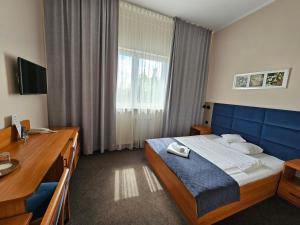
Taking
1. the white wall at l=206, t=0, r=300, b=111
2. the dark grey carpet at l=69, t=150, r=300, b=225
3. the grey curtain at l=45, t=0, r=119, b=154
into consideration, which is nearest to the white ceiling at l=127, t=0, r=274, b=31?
the white wall at l=206, t=0, r=300, b=111

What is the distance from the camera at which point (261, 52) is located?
7.98 ft

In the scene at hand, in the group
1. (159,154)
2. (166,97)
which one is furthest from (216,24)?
(159,154)

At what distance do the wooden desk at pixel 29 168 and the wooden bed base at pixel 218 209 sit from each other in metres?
1.29

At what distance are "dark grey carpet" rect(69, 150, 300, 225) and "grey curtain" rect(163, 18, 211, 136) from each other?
1618 mm

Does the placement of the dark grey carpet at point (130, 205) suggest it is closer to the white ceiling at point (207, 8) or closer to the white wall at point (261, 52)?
the white wall at point (261, 52)

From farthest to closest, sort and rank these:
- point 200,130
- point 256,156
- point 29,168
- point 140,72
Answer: point 200,130
point 140,72
point 256,156
point 29,168

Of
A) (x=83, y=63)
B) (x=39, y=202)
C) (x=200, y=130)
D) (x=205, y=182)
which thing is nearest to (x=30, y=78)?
(x=83, y=63)

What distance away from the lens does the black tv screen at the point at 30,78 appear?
1.54 m

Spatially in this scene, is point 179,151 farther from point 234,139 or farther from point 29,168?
point 29,168

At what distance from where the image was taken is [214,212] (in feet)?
4.45

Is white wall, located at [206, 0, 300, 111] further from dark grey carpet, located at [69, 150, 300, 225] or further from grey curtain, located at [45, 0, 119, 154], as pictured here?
grey curtain, located at [45, 0, 119, 154]

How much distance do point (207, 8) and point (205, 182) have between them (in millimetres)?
3026

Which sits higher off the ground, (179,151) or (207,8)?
(207,8)

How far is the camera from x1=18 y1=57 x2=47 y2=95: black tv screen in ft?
5.06
